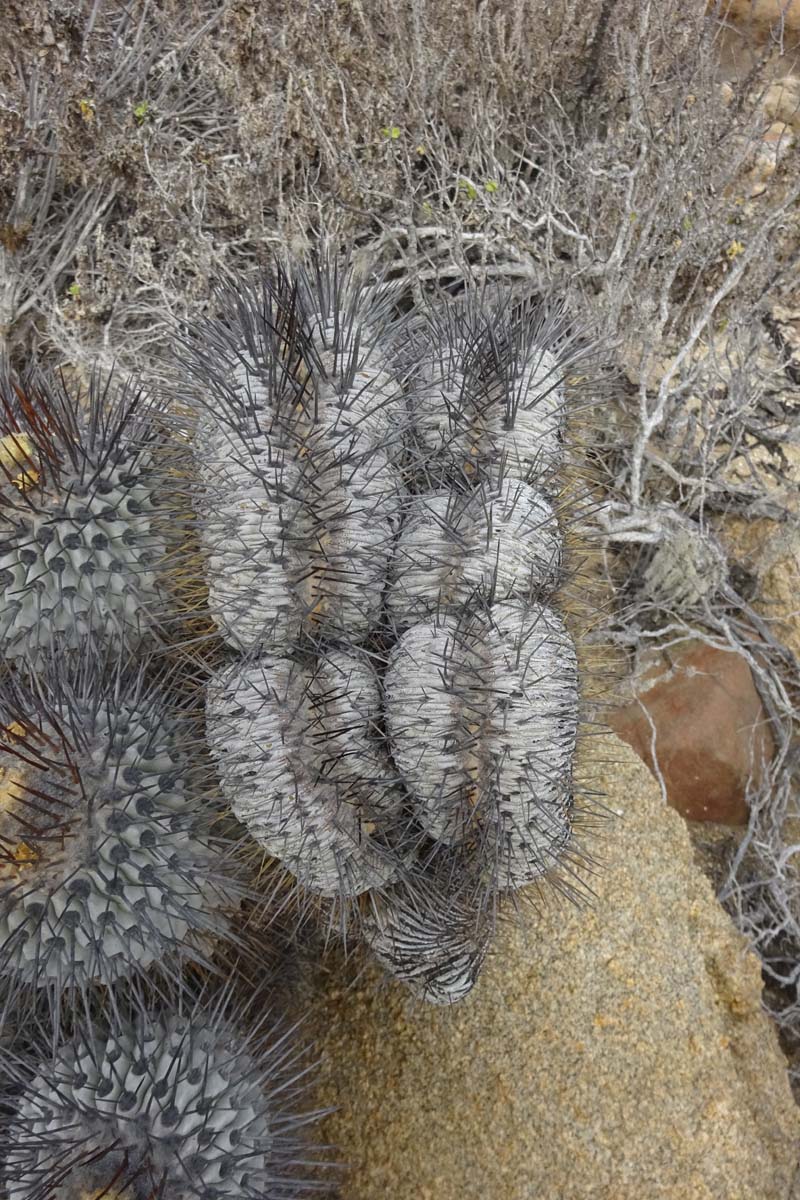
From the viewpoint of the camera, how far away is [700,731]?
208 cm

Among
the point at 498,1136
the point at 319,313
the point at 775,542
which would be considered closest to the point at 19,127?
the point at 319,313

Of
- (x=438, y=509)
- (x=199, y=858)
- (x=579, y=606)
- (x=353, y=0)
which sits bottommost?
(x=199, y=858)

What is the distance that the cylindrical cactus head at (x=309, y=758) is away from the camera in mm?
1107

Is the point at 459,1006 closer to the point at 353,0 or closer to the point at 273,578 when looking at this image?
the point at 273,578

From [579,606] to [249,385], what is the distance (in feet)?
1.81

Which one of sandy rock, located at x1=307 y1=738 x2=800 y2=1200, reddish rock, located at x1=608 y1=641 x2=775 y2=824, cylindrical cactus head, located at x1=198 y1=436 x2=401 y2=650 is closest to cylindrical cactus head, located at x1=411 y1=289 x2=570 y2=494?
cylindrical cactus head, located at x1=198 y1=436 x2=401 y2=650

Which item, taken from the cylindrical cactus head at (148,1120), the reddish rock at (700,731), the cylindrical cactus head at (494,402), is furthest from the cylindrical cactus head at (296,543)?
the reddish rock at (700,731)

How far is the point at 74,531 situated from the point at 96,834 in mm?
373

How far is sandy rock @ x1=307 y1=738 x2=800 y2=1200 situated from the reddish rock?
44 centimetres

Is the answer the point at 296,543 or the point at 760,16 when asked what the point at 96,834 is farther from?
the point at 760,16

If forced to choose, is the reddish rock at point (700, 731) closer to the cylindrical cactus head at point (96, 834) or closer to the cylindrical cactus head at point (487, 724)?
the cylindrical cactus head at point (487, 724)

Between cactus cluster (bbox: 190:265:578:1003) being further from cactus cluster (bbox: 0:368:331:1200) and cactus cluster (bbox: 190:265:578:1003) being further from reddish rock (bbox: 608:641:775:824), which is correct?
reddish rock (bbox: 608:641:775:824)

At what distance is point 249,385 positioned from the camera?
112 cm

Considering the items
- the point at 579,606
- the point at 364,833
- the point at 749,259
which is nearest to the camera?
the point at 364,833
